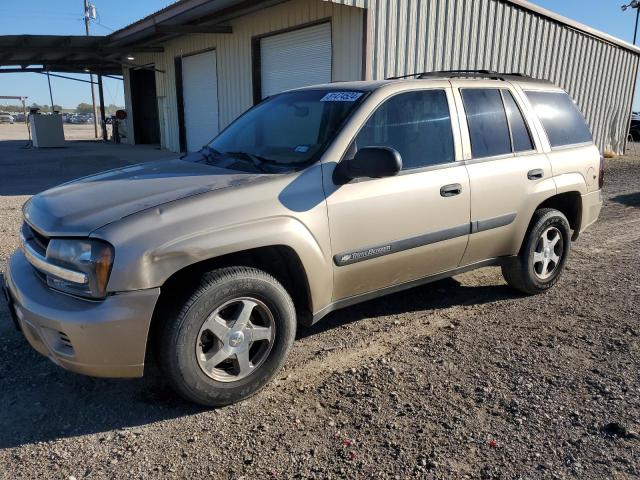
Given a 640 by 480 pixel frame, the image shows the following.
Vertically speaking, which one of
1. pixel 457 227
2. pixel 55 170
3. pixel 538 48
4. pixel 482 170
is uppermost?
pixel 538 48

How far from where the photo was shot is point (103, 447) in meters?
2.71

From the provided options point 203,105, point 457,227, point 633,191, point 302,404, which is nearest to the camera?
point 302,404

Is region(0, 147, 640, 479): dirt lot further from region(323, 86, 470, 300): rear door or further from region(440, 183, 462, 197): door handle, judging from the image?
region(440, 183, 462, 197): door handle

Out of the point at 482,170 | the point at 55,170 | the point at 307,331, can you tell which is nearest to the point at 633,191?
the point at 482,170

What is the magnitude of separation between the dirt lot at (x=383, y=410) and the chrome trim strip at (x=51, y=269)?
0.83m

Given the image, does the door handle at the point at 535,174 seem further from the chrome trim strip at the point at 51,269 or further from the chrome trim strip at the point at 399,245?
the chrome trim strip at the point at 51,269

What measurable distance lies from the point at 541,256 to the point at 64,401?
3915 mm

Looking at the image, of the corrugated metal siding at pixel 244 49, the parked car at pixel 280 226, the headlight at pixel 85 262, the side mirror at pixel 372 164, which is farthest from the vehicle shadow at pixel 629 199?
the headlight at pixel 85 262

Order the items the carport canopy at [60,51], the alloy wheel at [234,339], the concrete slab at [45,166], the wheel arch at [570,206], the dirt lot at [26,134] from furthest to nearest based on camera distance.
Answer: the dirt lot at [26,134]
the carport canopy at [60,51]
the concrete slab at [45,166]
the wheel arch at [570,206]
the alloy wheel at [234,339]

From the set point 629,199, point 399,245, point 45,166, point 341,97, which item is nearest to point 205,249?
point 399,245

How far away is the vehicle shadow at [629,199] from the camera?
360 inches

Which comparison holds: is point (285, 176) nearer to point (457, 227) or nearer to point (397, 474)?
point (457, 227)

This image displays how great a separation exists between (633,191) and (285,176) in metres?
9.76

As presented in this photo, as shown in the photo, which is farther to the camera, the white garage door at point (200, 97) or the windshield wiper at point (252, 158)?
the white garage door at point (200, 97)
